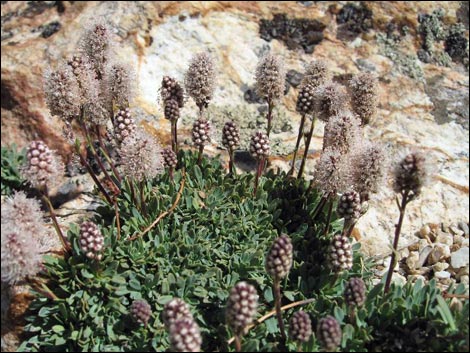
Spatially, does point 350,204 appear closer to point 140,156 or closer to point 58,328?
point 140,156

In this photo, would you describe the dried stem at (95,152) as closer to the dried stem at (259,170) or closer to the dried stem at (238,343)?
the dried stem at (259,170)

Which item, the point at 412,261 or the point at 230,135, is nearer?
the point at 230,135

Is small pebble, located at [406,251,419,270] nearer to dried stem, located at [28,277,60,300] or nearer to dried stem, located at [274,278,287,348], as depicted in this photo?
dried stem, located at [274,278,287,348]

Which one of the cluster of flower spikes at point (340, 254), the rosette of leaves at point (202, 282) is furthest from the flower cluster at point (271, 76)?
the cluster of flower spikes at point (340, 254)

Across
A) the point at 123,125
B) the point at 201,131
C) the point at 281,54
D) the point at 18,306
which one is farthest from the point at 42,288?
the point at 281,54

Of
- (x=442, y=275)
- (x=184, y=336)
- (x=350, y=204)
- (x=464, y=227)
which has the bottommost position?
(x=442, y=275)

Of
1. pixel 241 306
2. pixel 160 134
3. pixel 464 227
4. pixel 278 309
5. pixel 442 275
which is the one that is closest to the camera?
pixel 241 306

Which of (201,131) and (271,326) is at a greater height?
(201,131)

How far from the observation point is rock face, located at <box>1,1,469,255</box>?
677 centimetres

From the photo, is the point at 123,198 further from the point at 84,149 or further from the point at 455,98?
the point at 455,98

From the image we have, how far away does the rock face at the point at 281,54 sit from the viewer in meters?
6.77

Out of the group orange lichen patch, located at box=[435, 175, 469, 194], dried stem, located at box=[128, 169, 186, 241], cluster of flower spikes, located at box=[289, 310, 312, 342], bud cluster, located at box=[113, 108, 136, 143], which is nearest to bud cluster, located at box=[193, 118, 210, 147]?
dried stem, located at box=[128, 169, 186, 241]

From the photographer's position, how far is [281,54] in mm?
7629

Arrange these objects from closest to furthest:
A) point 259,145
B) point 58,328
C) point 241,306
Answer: point 241,306 < point 58,328 < point 259,145
